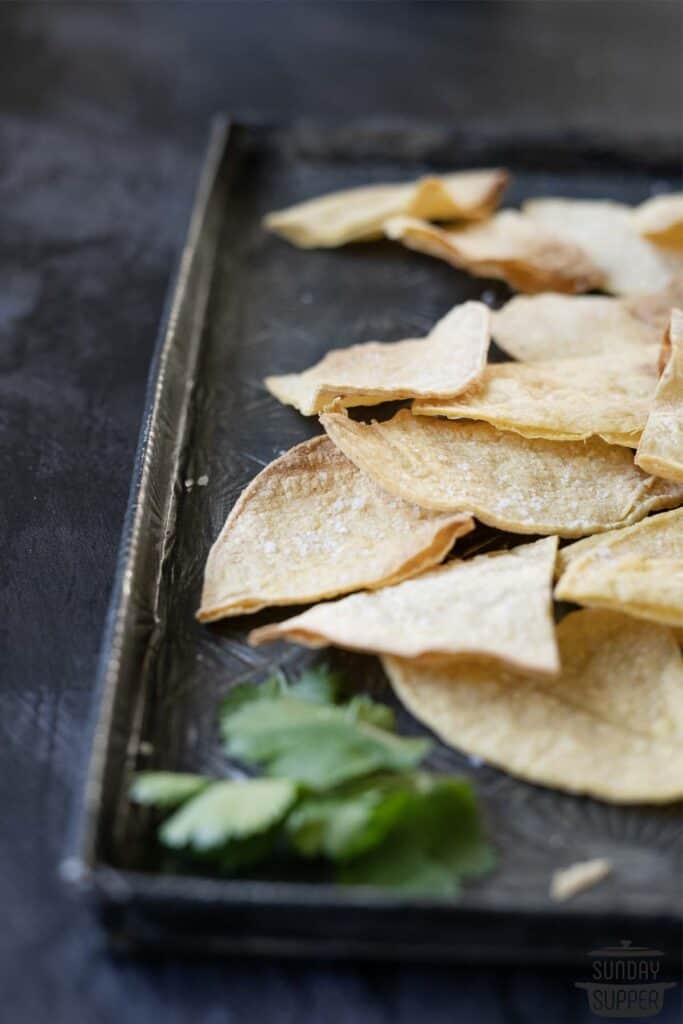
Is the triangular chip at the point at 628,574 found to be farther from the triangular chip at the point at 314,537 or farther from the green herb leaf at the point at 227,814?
the green herb leaf at the point at 227,814

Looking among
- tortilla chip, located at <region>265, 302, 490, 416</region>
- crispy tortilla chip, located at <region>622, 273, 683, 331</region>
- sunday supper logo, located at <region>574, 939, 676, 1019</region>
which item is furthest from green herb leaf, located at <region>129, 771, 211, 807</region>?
crispy tortilla chip, located at <region>622, 273, 683, 331</region>

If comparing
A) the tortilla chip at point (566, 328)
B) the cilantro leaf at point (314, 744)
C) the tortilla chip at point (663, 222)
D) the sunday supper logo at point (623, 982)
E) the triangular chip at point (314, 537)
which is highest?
the tortilla chip at point (663, 222)

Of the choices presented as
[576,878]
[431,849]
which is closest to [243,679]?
[431,849]

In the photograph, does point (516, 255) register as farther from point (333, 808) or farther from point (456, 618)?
point (333, 808)

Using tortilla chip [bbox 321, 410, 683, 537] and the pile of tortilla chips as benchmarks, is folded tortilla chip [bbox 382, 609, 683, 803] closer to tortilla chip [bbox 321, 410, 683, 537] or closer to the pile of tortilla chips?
the pile of tortilla chips

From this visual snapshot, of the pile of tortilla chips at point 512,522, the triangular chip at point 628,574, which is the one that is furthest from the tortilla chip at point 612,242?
the triangular chip at point 628,574

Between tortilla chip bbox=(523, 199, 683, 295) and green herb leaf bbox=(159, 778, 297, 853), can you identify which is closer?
green herb leaf bbox=(159, 778, 297, 853)
